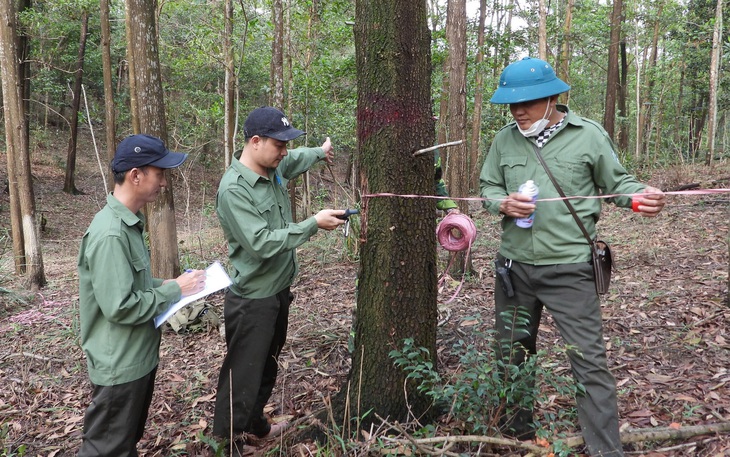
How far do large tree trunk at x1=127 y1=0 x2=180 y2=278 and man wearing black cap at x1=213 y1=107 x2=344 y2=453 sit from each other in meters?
2.79

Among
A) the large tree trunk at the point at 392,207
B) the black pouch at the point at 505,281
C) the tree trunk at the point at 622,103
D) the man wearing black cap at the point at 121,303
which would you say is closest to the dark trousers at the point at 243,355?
the man wearing black cap at the point at 121,303

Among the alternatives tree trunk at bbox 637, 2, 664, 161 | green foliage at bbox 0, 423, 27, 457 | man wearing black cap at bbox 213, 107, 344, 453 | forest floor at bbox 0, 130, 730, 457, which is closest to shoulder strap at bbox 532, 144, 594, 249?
forest floor at bbox 0, 130, 730, 457

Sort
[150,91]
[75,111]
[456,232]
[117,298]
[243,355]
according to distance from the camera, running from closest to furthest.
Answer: [117,298], [243,355], [456,232], [150,91], [75,111]

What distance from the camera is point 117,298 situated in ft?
7.29

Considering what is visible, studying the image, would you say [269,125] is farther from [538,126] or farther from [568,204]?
[568,204]

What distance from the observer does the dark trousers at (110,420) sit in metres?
2.36

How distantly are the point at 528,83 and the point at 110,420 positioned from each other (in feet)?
9.00

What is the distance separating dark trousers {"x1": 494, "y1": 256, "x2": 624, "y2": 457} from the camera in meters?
2.47

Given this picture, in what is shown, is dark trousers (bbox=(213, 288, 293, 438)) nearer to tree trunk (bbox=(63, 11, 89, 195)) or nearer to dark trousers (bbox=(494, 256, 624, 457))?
dark trousers (bbox=(494, 256, 624, 457))

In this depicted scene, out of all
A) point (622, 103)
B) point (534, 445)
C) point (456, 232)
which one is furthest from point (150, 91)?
point (622, 103)

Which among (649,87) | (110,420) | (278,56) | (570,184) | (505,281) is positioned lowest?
(110,420)

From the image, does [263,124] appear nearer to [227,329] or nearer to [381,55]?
[381,55]

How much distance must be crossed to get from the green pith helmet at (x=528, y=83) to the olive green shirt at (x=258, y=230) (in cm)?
130

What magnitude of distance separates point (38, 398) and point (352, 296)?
10.2ft
